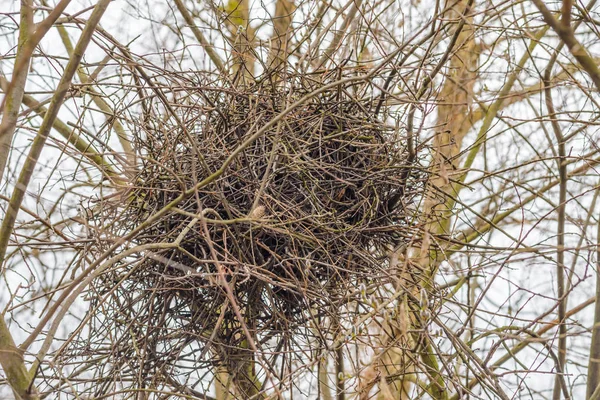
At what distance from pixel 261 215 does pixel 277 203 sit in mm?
74

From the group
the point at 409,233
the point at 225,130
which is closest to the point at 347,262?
the point at 409,233

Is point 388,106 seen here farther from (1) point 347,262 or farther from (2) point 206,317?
(2) point 206,317

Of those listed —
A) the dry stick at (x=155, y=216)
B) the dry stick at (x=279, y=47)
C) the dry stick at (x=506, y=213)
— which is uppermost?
the dry stick at (x=279, y=47)

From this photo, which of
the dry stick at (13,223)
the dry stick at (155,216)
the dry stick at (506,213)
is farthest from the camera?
the dry stick at (506,213)

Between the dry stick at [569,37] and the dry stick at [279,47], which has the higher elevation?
the dry stick at [279,47]

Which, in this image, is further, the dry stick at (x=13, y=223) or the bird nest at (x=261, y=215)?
the bird nest at (x=261, y=215)

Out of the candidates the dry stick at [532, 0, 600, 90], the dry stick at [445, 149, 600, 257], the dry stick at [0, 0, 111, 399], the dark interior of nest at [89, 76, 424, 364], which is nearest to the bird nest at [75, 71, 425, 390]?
the dark interior of nest at [89, 76, 424, 364]

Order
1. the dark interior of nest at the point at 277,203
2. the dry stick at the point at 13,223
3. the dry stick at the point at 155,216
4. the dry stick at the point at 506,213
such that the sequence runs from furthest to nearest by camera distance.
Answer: the dry stick at the point at 506,213 → the dark interior of nest at the point at 277,203 → the dry stick at the point at 13,223 → the dry stick at the point at 155,216

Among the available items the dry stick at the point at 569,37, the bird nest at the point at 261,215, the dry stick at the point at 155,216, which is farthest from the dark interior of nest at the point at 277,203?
the dry stick at the point at 569,37

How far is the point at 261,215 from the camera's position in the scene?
1.46 metres

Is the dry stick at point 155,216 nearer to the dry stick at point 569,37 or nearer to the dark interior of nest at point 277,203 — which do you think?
the dark interior of nest at point 277,203

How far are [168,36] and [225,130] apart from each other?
1518 millimetres

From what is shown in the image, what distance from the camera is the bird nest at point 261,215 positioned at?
1.54 meters

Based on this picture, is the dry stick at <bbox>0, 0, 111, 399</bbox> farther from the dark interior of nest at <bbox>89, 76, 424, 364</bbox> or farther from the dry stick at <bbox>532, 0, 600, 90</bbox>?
the dry stick at <bbox>532, 0, 600, 90</bbox>
